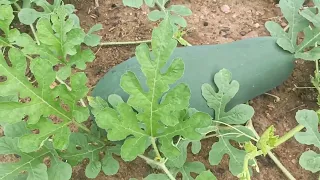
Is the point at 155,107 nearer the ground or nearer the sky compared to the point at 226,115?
nearer the sky

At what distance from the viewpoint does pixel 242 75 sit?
7.38 feet

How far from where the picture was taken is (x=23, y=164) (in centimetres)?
195

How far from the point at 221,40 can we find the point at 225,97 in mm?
621

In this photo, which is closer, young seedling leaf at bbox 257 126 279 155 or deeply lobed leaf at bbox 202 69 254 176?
young seedling leaf at bbox 257 126 279 155

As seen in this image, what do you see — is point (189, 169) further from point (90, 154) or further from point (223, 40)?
point (223, 40)

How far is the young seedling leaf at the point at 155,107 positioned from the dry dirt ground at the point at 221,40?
2.05 ft

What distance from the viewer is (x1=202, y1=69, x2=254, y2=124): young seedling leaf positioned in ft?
7.07

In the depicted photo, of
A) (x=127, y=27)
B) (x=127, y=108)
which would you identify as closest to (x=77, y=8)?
(x=127, y=27)

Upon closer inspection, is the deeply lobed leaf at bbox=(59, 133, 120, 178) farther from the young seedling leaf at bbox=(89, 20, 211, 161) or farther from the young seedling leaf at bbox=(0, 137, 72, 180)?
the young seedling leaf at bbox=(89, 20, 211, 161)

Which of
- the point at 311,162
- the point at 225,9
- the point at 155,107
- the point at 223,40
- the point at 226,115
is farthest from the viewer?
the point at 225,9

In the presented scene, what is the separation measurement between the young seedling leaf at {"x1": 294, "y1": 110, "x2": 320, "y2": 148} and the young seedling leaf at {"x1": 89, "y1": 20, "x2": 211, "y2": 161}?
53 centimetres

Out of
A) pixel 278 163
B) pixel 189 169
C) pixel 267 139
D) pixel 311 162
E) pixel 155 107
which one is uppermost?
pixel 155 107

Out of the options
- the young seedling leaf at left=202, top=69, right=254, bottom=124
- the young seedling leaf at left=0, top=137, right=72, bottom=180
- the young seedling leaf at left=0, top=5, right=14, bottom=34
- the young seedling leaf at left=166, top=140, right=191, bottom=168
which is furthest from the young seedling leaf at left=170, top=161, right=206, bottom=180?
the young seedling leaf at left=0, top=5, right=14, bottom=34

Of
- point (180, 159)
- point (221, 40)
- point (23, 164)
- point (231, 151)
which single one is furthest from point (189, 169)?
point (221, 40)
